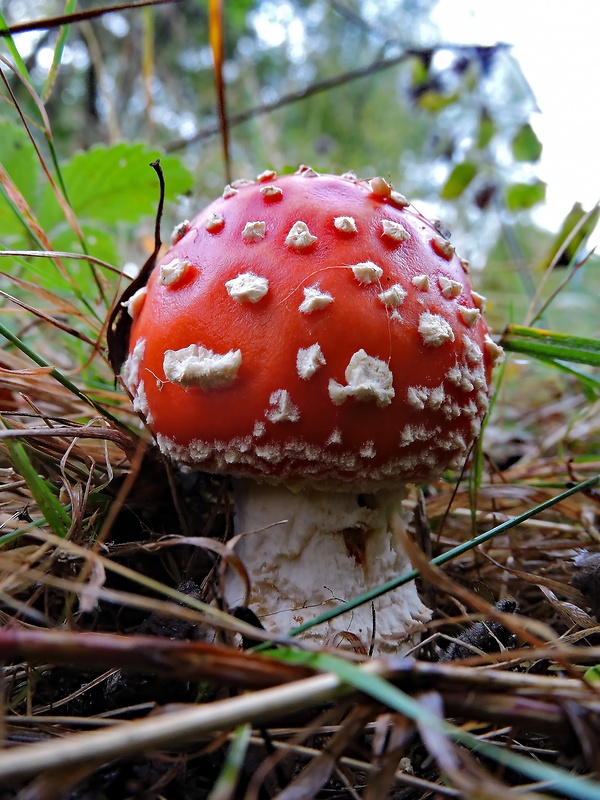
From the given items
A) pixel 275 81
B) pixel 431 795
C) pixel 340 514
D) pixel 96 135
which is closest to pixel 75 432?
pixel 340 514

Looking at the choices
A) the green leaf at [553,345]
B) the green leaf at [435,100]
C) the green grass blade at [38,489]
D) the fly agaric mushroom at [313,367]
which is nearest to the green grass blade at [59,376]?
the fly agaric mushroom at [313,367]

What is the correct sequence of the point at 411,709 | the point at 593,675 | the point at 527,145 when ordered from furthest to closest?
1. the point at 527,145
2. the point at 593,675
3. the point at 411,709

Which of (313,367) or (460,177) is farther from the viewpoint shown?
(460,177)

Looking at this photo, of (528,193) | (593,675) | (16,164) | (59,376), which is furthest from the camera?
(528,193)

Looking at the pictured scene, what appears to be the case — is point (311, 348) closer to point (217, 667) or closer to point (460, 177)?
point (217, 667)

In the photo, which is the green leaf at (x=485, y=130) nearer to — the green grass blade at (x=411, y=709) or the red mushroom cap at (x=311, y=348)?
the red mushroom cap at (x=311, y=348)

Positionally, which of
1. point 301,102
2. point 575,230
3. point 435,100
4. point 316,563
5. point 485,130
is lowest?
point 316,563

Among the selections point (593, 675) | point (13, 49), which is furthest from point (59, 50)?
point (593, 675)

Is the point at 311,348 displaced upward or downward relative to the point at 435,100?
downward
